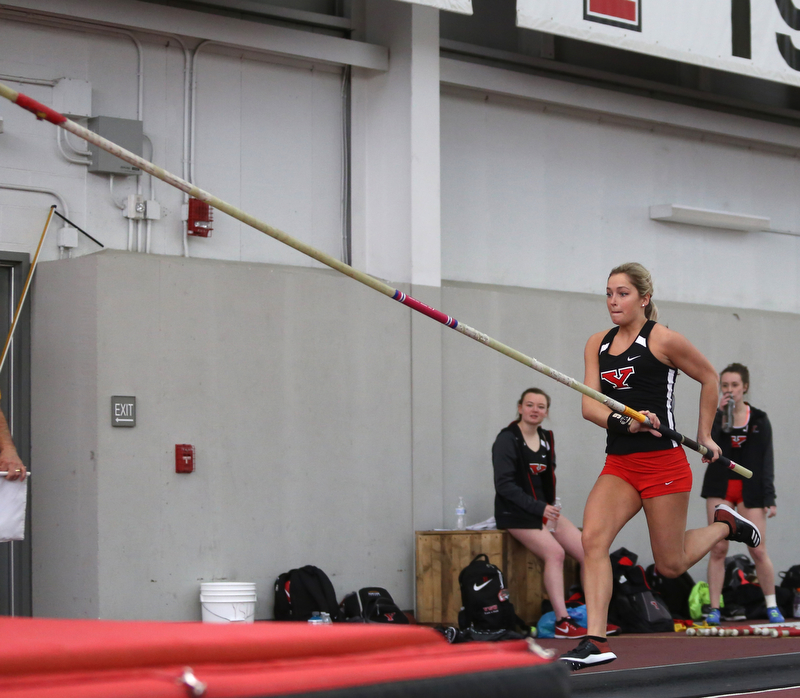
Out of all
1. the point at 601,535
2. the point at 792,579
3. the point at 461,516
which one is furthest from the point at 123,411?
the point at 792,579

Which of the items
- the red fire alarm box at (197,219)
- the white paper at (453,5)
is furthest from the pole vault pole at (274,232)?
the white paper at (453,5)

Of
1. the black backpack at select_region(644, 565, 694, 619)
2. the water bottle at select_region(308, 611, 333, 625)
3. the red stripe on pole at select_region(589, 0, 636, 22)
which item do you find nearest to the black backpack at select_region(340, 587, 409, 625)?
the water bottle at select_region(308, 611, 333, 625)

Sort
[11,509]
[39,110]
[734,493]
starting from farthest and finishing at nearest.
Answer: [734,493], [11,509], [39,110]

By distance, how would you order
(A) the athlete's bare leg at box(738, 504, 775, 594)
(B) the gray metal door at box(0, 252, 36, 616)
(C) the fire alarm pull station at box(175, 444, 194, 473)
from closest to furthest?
1. (B) the gray metal door at box(0, 252, 36, 616)
2. (C) the fire alarm pull station at box(175, 444, 194, 473)
3. (A) the athlete's bare leg at box(738, 504, 775, 594)

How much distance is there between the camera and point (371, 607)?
670 cm

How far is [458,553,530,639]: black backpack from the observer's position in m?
6.59

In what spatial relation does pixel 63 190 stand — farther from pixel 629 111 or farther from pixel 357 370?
pixel 629 111

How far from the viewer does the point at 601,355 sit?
193 inches

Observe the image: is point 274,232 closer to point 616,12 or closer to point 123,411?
point 123,411

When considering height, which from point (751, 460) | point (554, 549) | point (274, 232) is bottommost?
point (554, 549)

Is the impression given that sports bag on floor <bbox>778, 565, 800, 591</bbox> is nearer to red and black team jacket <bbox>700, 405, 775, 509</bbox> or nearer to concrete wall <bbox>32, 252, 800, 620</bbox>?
red and black team jacket <bbox>700, 405, 775, 509</bbox>

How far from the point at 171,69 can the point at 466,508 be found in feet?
12.3

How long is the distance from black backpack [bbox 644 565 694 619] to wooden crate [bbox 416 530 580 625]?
1.22 meters

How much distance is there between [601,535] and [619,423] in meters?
0.50
